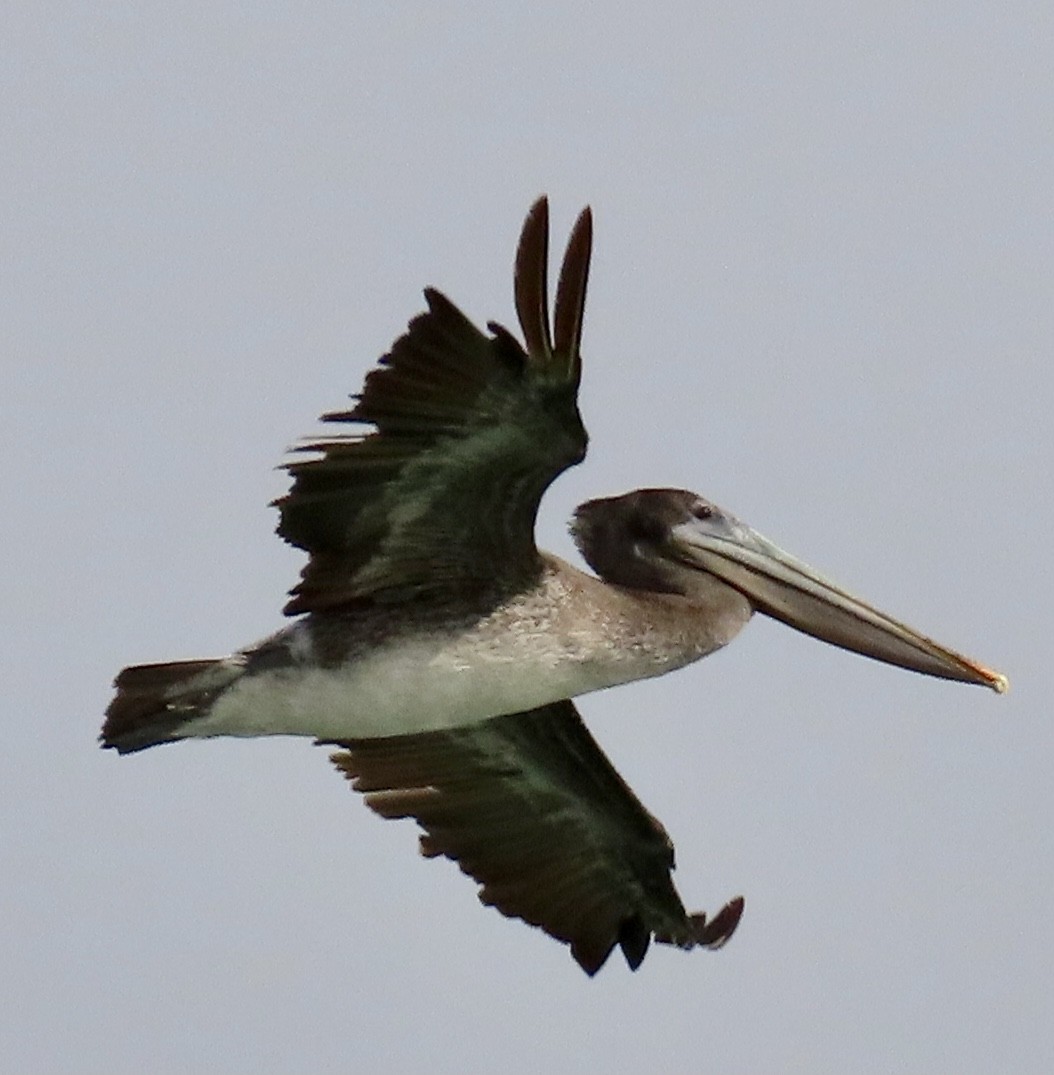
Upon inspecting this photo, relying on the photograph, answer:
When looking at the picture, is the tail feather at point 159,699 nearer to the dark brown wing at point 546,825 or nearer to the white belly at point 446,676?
the white belly at point 446,676

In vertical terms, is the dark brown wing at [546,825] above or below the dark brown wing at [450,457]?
below

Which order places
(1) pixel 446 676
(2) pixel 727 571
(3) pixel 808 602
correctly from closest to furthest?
(1) pixel 446 676 < (2) pixel 727 571 < (3) pixel 808 602

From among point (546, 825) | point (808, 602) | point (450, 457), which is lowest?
point (546, 825)

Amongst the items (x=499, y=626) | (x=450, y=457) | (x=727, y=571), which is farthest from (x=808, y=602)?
(x=450, y=457)

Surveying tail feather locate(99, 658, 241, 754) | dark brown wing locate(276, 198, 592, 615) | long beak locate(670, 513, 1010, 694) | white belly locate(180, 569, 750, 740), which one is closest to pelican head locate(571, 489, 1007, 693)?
long beak locate(670, 513, 1010, 694)

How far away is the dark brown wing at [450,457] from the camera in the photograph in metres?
10.2

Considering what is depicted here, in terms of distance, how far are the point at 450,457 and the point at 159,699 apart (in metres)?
1.45

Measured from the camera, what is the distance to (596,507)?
12.2 metres

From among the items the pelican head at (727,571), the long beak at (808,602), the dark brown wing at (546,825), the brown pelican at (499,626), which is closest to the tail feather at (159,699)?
the brown pelican at (499,626)

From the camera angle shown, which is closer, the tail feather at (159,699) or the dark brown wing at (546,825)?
the tail feather at (159,699)

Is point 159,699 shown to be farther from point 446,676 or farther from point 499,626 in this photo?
point 499,626

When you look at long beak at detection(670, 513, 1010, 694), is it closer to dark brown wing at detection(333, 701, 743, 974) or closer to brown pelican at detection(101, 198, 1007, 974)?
brown pelican at detection(101, 198, 1007, 974)

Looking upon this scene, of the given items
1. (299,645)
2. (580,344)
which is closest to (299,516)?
(299,645)

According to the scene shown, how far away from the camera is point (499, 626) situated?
1125 centimetres
